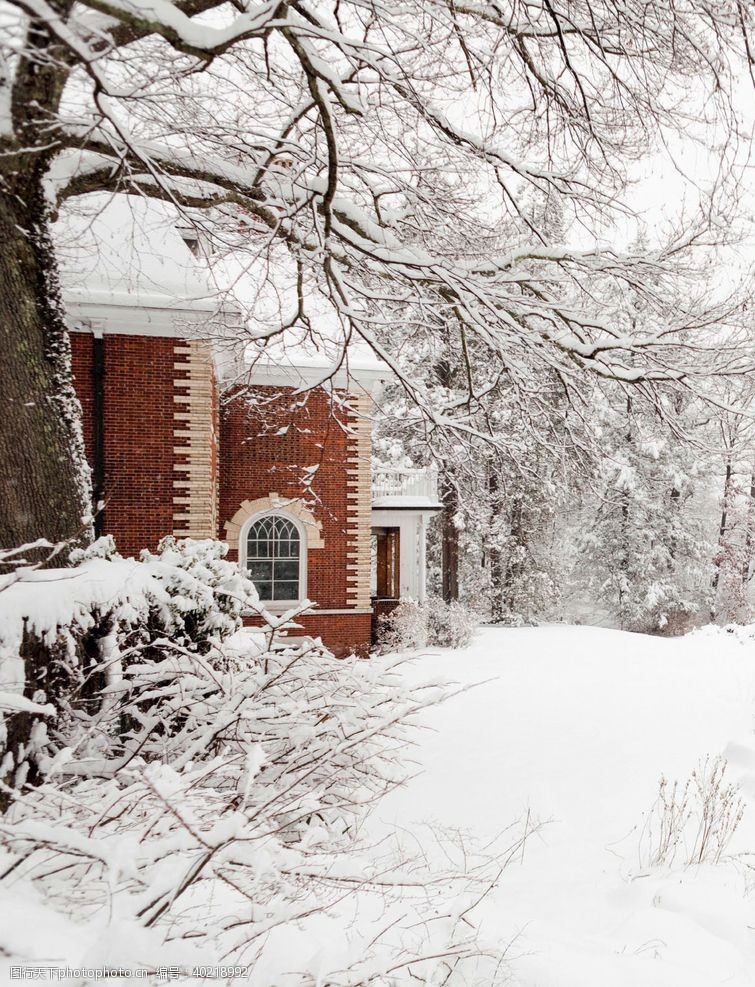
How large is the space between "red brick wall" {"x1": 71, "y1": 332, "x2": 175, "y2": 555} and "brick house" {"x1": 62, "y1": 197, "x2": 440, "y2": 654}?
0.7 inches

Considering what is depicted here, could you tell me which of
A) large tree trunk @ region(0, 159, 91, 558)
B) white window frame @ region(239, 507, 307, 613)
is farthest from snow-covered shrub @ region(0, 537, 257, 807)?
white window frame @ region(239, 507, 307, 613)

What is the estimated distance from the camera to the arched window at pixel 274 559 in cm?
1472

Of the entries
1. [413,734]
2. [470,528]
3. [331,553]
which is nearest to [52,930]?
[413,734]

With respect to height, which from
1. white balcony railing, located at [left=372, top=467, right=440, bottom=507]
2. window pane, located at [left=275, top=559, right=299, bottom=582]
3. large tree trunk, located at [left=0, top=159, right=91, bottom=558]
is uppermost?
large tree trunk, located at [left=0, top=159, right=91, bottom=558]

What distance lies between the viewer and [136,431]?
10.9 metres

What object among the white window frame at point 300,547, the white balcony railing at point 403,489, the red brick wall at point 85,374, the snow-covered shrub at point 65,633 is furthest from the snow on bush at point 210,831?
the white balcony railing at point 403,489

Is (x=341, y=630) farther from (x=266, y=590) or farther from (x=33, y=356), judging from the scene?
(x=33, y=356)

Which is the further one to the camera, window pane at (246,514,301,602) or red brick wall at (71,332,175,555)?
window pane at (246,514,301,602)

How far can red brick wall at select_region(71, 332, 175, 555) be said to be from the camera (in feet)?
35.2

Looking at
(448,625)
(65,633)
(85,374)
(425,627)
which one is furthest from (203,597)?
(448,625)

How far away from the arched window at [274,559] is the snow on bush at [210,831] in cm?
972

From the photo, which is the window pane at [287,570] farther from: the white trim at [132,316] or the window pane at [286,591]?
the white trim at [132,316]

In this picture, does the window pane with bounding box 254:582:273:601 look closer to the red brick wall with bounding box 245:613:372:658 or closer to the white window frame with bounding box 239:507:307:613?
the white window frame with bounding box 239:507:307:613

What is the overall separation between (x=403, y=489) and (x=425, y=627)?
179 inches
